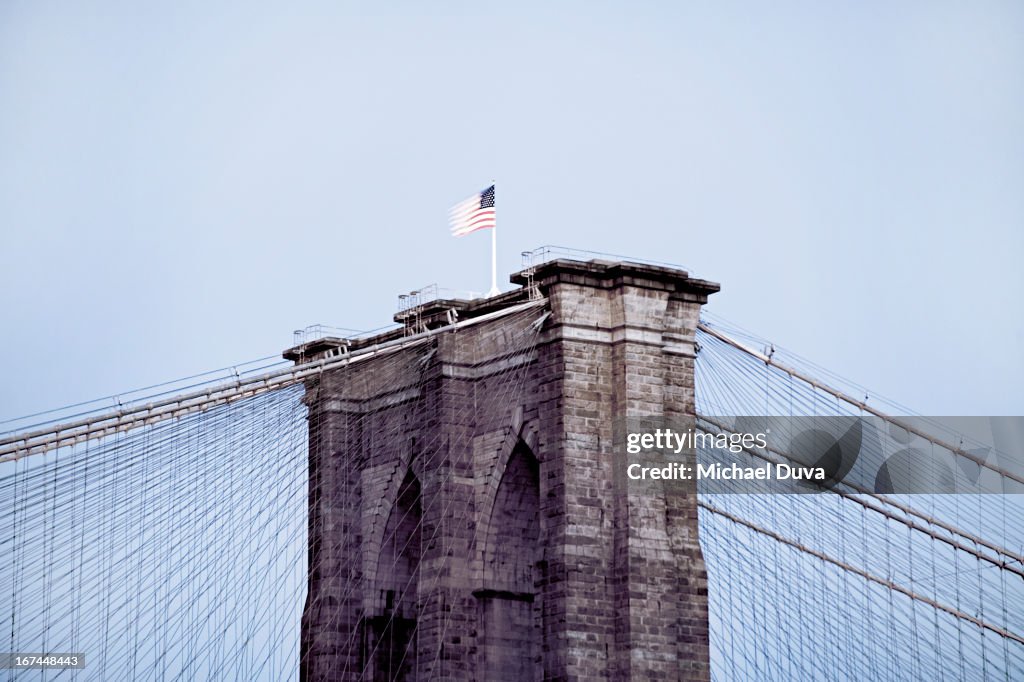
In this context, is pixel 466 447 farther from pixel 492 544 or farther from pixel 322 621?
pixel 322 621

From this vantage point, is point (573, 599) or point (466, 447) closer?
point (573, 599)

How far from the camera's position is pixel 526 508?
54.3 metres

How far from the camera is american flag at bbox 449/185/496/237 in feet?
186

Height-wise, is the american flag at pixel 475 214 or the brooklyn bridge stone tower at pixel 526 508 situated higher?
the american flag at pixel 475 214

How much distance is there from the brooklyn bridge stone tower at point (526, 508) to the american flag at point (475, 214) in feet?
6.75

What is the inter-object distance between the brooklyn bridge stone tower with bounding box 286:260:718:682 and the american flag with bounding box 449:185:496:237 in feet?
6.75

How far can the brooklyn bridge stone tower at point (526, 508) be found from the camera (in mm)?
50438

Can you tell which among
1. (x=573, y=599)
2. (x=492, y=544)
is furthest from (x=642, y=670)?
(x=492, y=544)

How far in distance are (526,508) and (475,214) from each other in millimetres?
8017

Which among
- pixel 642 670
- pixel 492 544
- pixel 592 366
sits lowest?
pixel 642 670

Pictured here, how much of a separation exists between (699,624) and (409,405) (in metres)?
10.5

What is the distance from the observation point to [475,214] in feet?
188

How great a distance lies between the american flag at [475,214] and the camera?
56844mm

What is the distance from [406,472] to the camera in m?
57.5
